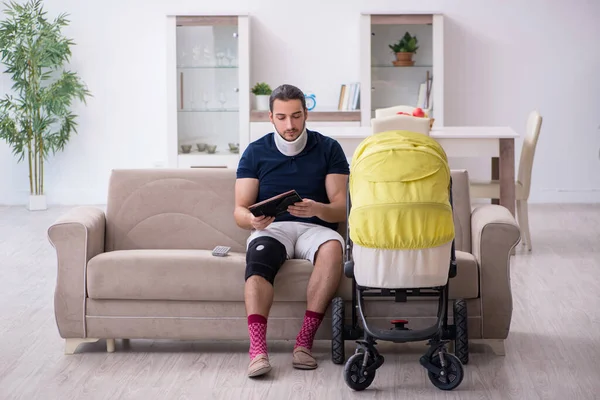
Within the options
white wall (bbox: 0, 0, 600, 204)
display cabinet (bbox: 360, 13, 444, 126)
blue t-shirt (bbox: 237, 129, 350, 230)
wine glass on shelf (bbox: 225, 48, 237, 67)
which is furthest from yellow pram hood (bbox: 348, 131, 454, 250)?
white wall (bbox: 0, 0, 600, 204)

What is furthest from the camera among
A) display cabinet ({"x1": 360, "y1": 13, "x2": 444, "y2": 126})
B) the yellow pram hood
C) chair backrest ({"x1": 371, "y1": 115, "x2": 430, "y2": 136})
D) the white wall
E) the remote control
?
the white wall

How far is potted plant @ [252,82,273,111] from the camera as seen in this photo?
7.66 metres

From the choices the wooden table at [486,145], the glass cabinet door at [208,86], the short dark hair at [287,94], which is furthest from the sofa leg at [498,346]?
the glass cabinet door at [208,86]

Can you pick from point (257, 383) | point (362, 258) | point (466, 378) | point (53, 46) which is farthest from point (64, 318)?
point (53, 46)

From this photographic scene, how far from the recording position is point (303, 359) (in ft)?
11.3

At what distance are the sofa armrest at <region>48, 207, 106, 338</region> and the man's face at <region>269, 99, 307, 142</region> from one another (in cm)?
87

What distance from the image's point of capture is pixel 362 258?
3234 millimetres

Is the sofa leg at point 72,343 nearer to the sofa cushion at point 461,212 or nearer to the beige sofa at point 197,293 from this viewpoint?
the beige sofa at point 197,293

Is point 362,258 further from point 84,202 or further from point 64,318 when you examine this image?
point 84,202

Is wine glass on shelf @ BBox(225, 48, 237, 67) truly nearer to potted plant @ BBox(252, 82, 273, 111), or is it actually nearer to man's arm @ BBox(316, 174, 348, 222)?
potted plant @ BBox(252, 82, 273, 111)

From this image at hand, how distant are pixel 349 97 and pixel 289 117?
413 cm

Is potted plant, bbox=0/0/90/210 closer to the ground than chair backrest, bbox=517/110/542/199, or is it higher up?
higher up

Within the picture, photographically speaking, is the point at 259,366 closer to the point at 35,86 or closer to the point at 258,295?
the point at 258,295

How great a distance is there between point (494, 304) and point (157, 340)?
4.54 feet
